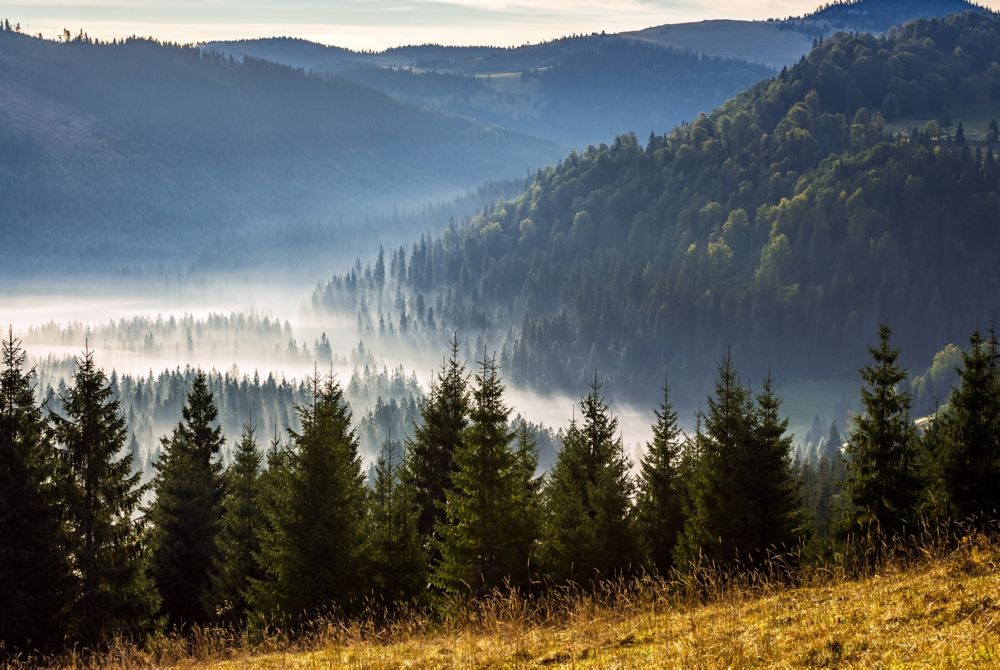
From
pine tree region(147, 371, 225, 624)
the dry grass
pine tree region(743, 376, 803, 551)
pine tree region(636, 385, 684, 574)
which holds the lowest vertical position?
pine tree region(147, 371, 225, 624)

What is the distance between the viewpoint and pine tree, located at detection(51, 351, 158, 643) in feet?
123

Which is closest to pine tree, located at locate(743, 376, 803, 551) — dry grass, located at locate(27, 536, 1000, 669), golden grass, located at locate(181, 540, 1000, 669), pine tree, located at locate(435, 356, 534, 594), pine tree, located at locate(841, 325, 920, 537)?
pine tree, located at locate(841, 325, 920, 537)

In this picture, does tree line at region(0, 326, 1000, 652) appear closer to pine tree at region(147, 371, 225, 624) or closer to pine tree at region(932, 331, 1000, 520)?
pine tree at region(932, 331, 1000, 520)

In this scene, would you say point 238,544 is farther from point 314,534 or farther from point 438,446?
point 314,534

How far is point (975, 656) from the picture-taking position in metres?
15.0

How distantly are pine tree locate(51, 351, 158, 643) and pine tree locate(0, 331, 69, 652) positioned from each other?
78 centimetres

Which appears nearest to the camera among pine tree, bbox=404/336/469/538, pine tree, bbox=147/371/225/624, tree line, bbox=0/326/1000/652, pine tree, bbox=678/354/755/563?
tree line, bbox=0/326/1000/652

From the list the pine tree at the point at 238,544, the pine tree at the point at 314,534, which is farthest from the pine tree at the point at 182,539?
the pine tree at the point at 314,534

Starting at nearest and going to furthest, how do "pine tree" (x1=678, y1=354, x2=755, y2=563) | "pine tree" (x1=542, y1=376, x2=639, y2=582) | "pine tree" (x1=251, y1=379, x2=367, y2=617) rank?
"pine tree" (x1=542, y1=376, x2=639, y2=582), "pine tree" (x1=251, y1=379, x2=367, y2=617), "pine tree" (x1=678, y1=354, x2=755, y2=563)

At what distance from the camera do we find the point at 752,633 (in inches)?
705

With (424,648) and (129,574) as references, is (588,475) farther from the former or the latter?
(424,648)

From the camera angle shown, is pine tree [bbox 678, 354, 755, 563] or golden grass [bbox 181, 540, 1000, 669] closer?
golden grass [bbox 181, 540, 1000, 669]

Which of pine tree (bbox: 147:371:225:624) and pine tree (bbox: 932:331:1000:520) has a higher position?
pine tree (bbox: 932:331:1000:520)

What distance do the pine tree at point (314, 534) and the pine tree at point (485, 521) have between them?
3536mm
